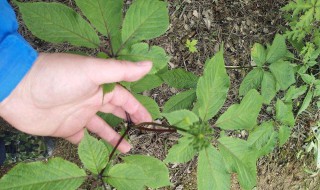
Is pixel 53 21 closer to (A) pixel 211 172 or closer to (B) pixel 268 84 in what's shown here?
(A) pixel 211 172

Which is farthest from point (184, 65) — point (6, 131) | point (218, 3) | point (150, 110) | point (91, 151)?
point (91, 151)

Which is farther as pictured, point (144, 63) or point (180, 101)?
point (180, 101)

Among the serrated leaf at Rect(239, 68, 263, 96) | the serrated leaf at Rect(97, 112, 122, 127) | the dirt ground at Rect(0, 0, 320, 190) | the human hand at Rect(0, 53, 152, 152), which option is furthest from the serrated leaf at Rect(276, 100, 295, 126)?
the serrated leaf at Rect(97, 112, 122, 127)

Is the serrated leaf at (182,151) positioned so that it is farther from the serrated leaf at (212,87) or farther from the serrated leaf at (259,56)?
the serrated leaf at (259,56)

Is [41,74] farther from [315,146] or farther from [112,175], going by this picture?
[315,146]

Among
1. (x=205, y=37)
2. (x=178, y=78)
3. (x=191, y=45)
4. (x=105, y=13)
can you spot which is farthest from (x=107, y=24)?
(x=205, y=37)

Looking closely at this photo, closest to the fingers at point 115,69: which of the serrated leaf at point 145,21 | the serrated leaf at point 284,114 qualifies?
the serrated leaf at point 145,21
